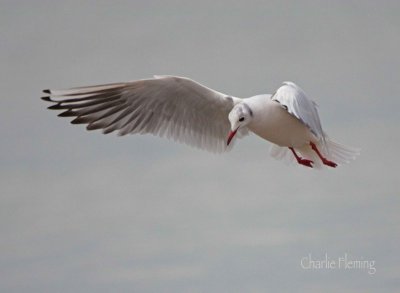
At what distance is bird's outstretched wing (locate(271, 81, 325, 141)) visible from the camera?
583 centimetres

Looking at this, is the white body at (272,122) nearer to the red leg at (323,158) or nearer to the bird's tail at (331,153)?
the red leg at (323,158)

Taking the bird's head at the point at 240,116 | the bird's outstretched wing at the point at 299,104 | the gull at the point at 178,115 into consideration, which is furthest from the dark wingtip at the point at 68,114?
the bird's outstretched wing at the point at 299,104

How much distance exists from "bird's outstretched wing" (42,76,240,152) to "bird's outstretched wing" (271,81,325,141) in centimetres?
84

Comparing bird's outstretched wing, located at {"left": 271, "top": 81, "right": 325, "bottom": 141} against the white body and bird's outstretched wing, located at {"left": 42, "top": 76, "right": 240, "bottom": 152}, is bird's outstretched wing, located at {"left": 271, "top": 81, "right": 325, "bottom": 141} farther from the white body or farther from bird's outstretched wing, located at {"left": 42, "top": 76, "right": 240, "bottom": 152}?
bird's outstretched wing, located at {"left": 42, "top": 76, "right": 240, "bottom": 152}

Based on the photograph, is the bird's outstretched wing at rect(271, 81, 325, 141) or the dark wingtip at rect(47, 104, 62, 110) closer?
the bird's outstretched wing at rect(271, 81, 325, 141)

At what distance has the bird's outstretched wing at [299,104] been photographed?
5.83 m

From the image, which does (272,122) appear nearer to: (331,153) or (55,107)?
(331,153)

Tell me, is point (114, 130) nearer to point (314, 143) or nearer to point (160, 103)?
point (160, 103)

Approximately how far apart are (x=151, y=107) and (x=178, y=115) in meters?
0.23

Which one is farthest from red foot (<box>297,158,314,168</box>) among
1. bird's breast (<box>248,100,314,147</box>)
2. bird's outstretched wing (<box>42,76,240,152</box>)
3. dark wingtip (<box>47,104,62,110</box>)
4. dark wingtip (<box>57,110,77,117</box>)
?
dark wingtip (<box>47,104,62,110</box>)

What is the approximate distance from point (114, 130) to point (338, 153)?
179cm

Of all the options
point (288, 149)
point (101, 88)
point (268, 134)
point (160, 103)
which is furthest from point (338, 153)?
point (101, 88)

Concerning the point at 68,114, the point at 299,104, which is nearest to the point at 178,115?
the point at 68,114

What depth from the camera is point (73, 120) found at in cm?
714
